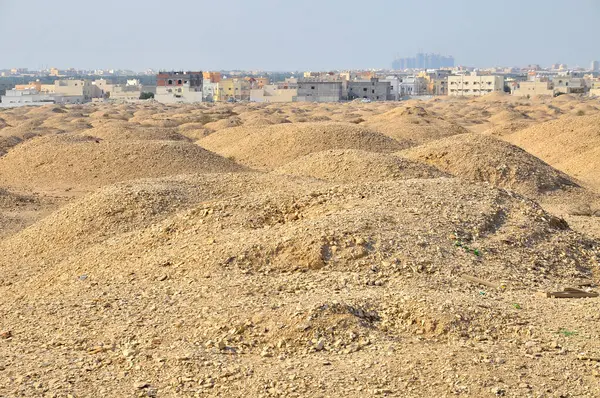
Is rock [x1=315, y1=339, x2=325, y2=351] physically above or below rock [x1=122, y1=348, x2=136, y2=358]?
above

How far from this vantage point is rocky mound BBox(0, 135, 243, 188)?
2114 centimetres

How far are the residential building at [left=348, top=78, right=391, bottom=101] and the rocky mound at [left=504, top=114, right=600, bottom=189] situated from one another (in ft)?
178

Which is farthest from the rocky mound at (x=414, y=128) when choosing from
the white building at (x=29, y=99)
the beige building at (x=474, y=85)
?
the beige building at (x=474, y=85)

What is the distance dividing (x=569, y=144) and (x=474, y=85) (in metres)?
72.3

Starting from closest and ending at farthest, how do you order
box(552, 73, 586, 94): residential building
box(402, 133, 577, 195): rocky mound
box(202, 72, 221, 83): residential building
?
box(402, 133, 577, 195): rocky mound → box(552, 73, 586, 94): residential building → box(202, 72, 221, 83): residential building

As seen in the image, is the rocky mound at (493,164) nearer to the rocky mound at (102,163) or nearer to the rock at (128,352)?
the rocky mound at (102,163)

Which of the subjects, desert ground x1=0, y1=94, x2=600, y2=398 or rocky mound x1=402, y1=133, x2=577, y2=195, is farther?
rocky mound x1=402, y1=133, x2=577, y2=195

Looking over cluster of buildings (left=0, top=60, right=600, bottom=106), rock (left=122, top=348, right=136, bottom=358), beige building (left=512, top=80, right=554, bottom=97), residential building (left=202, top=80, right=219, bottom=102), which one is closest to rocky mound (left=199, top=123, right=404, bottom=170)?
rock (left=122, top=348, right=136, bottom=358)

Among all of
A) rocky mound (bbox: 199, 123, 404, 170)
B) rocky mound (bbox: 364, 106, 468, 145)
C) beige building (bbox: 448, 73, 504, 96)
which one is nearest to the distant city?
beige building (bbox: 448, 73, 504, 96)

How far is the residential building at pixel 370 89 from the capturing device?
8469 centimetres

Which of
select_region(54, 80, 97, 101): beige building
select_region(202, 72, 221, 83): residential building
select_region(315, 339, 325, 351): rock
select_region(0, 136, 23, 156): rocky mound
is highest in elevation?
select_region(202, 72, 221, 83): residential building

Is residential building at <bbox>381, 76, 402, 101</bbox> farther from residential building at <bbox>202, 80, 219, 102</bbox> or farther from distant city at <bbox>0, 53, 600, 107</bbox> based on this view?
residential building at <bbox>202, 80, 219, 102</bbox>

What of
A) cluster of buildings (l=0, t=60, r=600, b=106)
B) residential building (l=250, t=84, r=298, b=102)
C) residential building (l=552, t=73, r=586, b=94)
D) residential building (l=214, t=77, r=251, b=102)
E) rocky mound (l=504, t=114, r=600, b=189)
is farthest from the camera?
residential building (l=552, t=73, r=586, b=94)

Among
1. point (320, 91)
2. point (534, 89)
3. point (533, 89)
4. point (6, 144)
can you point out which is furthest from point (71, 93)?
point (6, 144)
